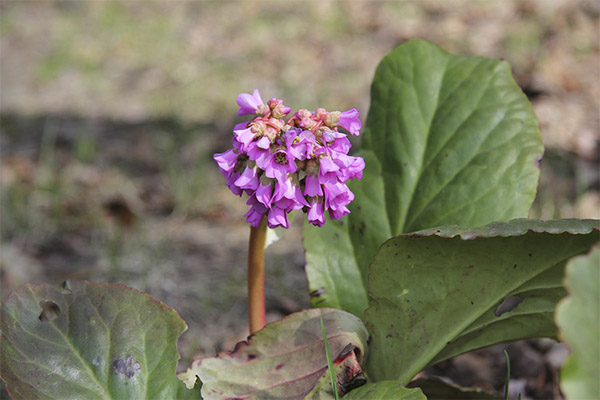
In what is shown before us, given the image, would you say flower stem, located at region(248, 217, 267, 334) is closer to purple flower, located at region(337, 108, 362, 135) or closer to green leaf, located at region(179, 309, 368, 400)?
green leaf, located at region(179, 309, 368, 400)

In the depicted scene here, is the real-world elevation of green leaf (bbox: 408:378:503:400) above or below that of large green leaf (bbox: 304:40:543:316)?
below

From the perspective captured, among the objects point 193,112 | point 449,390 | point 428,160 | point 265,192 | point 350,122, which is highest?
point 350,122

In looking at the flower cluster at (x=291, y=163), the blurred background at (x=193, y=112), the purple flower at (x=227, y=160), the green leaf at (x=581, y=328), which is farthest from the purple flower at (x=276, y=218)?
the blurred background at (x=193, y=112)

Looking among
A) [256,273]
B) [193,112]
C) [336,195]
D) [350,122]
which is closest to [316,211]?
[336,195]

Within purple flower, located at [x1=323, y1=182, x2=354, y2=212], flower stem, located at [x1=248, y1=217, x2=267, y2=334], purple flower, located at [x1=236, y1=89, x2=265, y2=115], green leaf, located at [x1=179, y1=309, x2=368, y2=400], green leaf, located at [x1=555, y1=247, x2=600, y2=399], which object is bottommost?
green leaf, located at [x1=179, y1=309, x2=368, y2=400]

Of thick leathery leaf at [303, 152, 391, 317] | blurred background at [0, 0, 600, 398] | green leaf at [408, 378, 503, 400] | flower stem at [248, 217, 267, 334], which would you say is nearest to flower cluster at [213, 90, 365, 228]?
flower stem at [248, 217, 267, 334]

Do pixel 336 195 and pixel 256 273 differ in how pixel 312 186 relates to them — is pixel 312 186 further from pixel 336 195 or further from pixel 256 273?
pixel 256 273

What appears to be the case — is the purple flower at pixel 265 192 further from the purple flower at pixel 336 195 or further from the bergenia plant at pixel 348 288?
the purple flower at pixel 336 195
